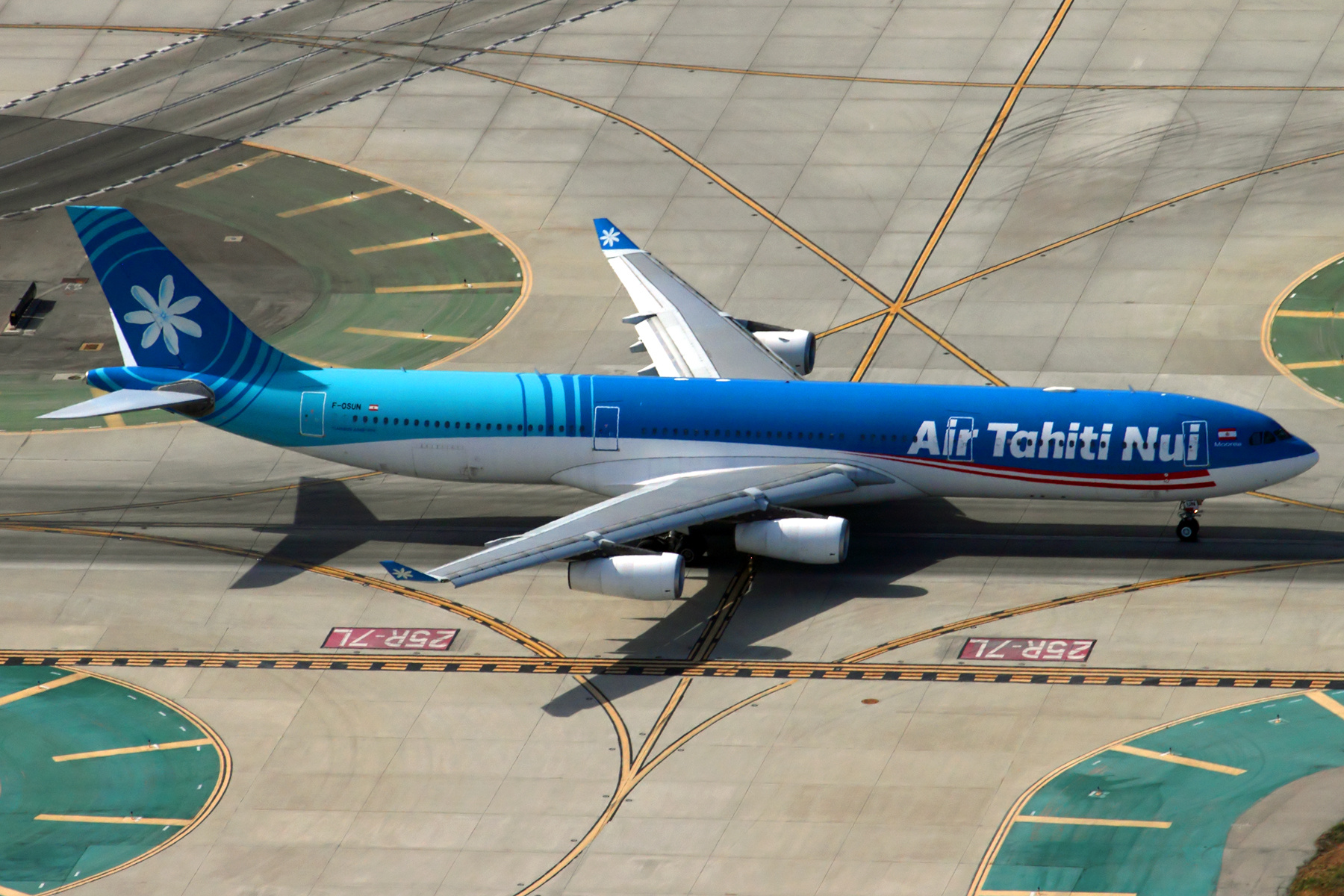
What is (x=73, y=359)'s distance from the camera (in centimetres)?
7750

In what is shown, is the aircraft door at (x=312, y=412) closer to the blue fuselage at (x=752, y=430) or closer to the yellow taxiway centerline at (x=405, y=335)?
the blue fuselage at (x=752, y=430)

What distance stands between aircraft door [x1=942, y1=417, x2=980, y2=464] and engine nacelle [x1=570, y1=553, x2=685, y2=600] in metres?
11.3

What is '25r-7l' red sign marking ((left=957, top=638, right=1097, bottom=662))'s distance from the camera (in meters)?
54.2

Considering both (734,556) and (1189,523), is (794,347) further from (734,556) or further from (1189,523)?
(1189,523)

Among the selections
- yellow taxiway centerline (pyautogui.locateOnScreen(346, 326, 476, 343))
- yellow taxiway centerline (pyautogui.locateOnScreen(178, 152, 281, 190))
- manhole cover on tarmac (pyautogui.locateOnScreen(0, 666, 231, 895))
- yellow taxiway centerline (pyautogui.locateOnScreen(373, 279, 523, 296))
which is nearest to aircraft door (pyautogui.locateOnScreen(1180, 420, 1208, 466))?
yellow taxiway centerline (pyautogui.locateOnScreen(346, 326, 476, 343))

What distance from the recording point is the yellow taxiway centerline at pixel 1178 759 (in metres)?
48.2

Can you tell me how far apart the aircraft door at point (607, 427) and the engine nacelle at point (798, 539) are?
6.04 m

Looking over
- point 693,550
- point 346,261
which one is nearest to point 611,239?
point 346,261

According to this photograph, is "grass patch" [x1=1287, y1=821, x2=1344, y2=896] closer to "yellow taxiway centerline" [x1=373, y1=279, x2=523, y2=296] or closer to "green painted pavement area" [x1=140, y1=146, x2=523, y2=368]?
"green painted pavement area" [x1=140, y1=146, x2=523, y2=368]

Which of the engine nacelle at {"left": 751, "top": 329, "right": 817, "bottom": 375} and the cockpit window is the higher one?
the engine nacelle at {"left": 751, "top": 329, "right": 817, "bottom": 375}

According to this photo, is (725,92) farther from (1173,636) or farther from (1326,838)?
(1326,838)

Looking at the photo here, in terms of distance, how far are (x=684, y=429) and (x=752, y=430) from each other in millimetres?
2434

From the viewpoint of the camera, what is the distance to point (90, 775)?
5075 cm

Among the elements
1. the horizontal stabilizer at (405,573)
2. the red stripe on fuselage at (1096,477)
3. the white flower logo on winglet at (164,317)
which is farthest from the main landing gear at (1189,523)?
the white flower logo on winglet at (164,317)
